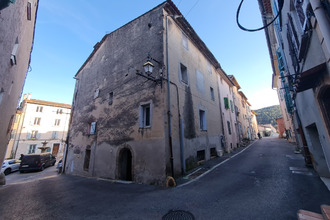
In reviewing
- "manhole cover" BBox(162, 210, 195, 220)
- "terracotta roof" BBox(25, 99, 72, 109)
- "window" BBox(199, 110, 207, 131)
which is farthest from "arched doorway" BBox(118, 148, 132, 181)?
"terracotta roof" BBox(25, 99, 72, 109)

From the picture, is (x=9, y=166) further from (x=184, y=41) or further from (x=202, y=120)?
(x=184, y=41)

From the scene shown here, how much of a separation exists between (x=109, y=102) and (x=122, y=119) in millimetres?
2375

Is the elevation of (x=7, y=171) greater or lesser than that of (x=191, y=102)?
lesser

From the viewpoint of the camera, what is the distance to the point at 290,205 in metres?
3.59

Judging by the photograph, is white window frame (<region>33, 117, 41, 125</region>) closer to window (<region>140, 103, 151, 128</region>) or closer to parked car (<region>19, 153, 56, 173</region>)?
parked car (<region>19, 153, 56, 173</region>)

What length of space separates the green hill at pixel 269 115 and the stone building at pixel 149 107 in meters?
79.2

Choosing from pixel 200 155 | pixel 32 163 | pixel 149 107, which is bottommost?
pixel 32 163

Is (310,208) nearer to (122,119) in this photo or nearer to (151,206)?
(151,206)

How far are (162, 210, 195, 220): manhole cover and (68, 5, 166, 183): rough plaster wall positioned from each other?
2.59m

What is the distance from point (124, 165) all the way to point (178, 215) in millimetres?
6040

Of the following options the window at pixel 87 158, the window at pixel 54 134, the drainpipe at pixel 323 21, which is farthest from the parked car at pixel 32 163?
the drainpipe at pixel 323 21

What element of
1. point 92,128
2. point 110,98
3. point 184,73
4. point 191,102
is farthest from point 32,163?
point 184,73

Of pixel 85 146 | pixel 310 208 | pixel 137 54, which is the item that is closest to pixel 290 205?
pixel 310 208

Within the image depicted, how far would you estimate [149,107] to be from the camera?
7.98 metres
